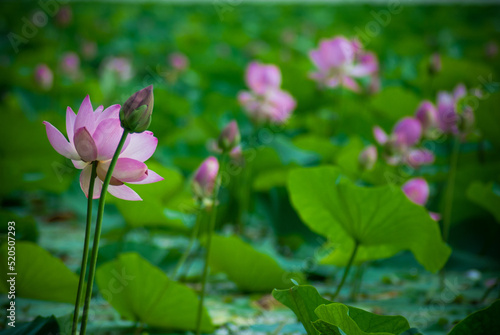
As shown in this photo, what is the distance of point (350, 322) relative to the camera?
54 cm

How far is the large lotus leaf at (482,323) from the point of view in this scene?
1.82 feet

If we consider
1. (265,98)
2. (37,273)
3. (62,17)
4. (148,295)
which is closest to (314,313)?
(148,295)

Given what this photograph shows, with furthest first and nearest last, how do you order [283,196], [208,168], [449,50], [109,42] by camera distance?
[109,42] → [449,50] → [283,196] → [208,168]

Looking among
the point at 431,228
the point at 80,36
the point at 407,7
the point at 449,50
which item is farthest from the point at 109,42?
the point at 407,7

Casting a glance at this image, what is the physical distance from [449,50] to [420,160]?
3.12 metres

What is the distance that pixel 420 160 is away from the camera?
128 cm

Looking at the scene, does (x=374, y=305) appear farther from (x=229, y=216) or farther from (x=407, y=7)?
(x=407, y=7)

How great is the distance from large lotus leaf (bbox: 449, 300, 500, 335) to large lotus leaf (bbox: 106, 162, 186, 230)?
0.59m

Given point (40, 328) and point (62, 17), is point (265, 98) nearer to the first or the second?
point (40, 328)

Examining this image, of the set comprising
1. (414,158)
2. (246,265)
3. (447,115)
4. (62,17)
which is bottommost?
(246,265)

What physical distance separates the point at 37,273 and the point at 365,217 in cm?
54

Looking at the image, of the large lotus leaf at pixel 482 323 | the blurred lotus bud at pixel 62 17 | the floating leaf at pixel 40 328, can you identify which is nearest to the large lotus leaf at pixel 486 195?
the large lotus leaf at pixel 482 323

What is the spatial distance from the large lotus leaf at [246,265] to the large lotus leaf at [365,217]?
Answer: 0.12 metres

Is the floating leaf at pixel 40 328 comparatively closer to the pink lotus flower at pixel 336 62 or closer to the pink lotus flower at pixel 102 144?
the pink lotus flower at pixel 102 144
